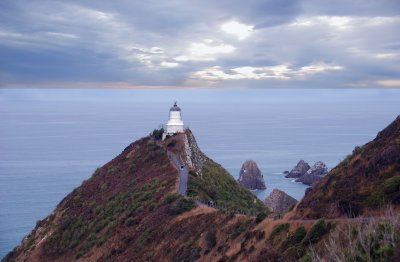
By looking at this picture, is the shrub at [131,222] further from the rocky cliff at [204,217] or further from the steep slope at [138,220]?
the rocky cliff at [204,217]

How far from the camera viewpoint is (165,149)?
57750 mm

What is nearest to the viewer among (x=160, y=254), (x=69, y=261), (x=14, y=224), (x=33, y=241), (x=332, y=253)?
(x=332, y=253)

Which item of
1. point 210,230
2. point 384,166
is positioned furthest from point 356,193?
point 210,230

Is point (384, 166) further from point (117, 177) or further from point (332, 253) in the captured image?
point (117, 177)

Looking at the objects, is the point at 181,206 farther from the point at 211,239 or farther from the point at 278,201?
the point at 278,201

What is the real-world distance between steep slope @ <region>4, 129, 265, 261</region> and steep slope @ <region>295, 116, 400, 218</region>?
172 inches

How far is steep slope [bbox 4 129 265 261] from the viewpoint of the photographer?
3222cm

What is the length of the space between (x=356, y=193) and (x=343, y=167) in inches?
194

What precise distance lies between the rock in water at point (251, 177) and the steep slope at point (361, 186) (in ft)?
243

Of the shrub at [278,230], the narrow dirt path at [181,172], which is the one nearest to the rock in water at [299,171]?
the narrow dirt path at [181,172]

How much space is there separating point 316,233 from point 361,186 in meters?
5.86

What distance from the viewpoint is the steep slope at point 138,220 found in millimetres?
32219

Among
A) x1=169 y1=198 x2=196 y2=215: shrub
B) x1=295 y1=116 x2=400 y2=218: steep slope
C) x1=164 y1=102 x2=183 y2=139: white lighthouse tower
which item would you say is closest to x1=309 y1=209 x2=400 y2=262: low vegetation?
x1=295 y1=116 x2=400 y2=218: steep slope

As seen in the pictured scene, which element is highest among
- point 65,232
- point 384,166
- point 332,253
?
point 384,166
